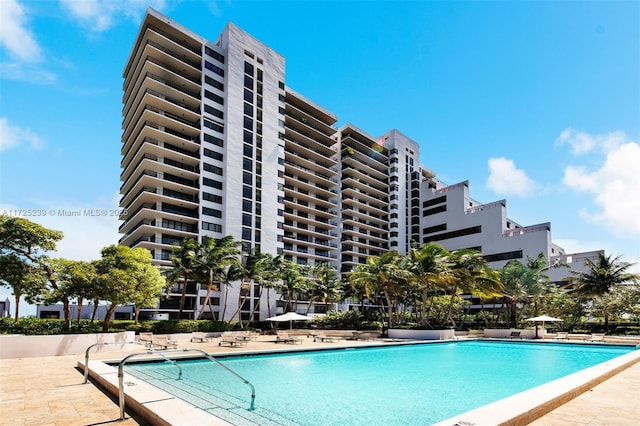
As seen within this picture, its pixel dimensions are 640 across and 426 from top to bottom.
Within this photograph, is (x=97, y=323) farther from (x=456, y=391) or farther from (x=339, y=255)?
(x=339, y=255)

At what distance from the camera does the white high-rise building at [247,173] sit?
174 feet

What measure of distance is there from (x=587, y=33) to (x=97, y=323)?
105ft

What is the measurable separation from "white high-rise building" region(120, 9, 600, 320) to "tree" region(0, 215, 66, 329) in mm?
24392

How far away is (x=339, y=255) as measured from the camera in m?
75.1

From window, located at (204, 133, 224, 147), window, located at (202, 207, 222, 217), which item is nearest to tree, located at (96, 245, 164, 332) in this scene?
window, located at (202, 207, 222, 217)

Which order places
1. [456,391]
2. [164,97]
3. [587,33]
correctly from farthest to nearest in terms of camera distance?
[164,97] → [587,33] → [456,391]

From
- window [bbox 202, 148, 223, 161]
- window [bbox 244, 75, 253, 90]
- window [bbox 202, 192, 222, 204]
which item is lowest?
window [bbox 202, 192, 222, 204]

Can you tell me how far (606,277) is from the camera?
41.2 metres

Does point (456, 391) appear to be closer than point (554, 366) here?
Yes

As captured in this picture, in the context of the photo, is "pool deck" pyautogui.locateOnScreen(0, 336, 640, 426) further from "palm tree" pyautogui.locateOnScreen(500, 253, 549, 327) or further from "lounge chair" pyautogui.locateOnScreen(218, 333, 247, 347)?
"palm tree" pyautogui.locateOnScreen(500, 253, 549, 327)

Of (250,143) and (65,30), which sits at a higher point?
(250,143)

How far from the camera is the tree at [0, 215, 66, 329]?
76.5 ft

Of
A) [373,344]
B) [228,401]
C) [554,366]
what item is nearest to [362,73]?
[373,344]

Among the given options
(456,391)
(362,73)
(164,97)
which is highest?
(164,97)
